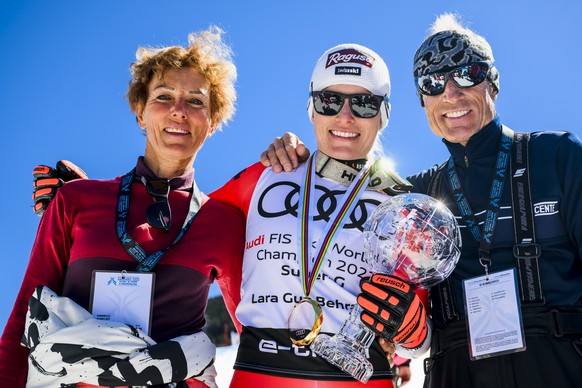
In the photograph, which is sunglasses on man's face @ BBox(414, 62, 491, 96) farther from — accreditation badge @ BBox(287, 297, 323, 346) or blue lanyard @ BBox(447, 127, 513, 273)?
accreditation badge @ BBox(287, 297, 323, 346)

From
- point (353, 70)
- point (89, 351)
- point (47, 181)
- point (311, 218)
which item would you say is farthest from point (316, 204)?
point (47, 181)

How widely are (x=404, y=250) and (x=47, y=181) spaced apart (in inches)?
91.4

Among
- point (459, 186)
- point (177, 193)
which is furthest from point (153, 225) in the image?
point (459, 186)

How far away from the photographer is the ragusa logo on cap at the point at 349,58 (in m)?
3.89

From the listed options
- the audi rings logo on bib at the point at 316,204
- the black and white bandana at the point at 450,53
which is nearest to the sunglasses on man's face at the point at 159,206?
the audi rings logo on bib at the point at 316,204

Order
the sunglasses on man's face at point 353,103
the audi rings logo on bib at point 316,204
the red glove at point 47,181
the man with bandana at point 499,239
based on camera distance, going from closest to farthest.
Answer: the man with bandana at point 499,239 < the audi rings logo on bib at point 316,204 < the sunglasses on man's face at point 353,103 < the red glove at point 47,181

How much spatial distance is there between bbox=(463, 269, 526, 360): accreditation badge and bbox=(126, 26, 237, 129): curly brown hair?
2114mm

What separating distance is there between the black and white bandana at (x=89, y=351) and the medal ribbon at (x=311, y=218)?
2.43ft

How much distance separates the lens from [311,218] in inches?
141

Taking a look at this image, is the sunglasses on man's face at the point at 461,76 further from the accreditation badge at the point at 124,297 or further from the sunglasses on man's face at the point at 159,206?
the accreditation badge at the point at 124,297

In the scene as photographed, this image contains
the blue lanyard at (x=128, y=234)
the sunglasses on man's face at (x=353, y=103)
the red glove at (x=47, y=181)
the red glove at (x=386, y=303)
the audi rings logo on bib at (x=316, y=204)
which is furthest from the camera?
the red glove at (x=47, y=181)

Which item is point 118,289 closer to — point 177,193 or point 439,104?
point 177,193

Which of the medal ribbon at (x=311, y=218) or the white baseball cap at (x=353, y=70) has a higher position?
the white baseball cap at (x=353, y=70)

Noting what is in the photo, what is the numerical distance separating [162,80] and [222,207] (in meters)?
0.92
